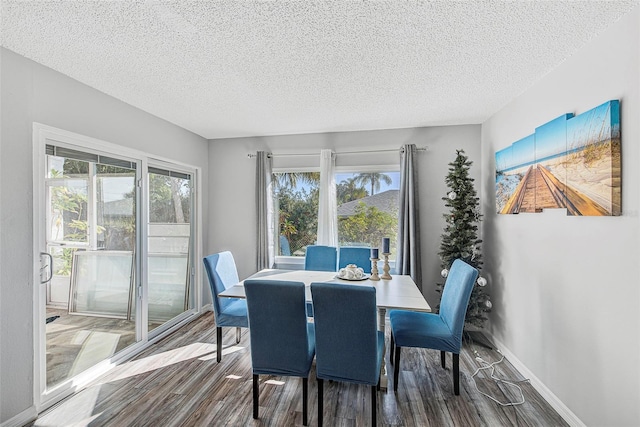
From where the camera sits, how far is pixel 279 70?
2.25 metres

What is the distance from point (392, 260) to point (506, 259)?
140 centimetres

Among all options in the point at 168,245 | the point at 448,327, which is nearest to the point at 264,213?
the point at 168,245

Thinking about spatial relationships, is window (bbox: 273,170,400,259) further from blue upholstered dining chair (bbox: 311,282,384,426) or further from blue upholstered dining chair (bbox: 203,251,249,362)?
blue upholstered dining chair (bbox: 311,282,384,426)

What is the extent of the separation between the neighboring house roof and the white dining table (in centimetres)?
126

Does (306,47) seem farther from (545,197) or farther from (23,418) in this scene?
(23,418)

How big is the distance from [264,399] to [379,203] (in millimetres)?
2704

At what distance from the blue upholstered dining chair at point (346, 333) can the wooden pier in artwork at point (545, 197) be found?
58.6 inches

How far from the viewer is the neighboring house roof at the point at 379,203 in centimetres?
393

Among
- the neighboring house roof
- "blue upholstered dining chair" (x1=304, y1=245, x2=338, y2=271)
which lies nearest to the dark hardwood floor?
"blue upholstered dining chair" (x1=304, y1=245, x2=338, y2=271)

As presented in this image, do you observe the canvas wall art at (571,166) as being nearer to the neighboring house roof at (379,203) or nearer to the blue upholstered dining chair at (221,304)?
the neighboring house roof at (379,203)

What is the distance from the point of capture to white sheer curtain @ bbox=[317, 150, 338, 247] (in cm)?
390

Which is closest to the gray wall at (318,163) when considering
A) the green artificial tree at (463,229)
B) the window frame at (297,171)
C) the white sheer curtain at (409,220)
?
the window frame at (297,171)

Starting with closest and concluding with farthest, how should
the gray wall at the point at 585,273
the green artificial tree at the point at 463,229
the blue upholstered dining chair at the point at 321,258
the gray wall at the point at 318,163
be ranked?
the gray wall at the point at 585,273, the green artificial tree at the point at 463,229, the blue upholstered dining chair at the point at 321,258, the gray wall at the point at 318,163

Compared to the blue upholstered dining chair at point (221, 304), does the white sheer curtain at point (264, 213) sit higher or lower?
higher
